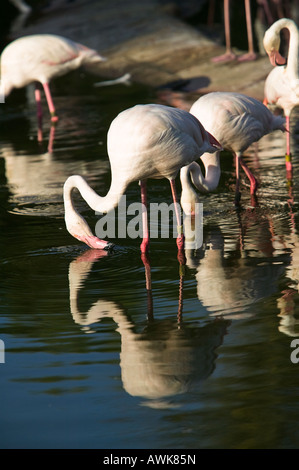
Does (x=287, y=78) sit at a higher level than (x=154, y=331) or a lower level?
lower

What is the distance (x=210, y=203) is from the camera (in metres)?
7.64

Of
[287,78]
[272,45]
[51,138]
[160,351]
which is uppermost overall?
[272,45]

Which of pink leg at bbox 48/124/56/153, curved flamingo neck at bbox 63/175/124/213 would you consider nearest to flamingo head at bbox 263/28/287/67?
curved flamingo neck at bbox 63/175/124/213

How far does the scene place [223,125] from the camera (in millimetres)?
7297

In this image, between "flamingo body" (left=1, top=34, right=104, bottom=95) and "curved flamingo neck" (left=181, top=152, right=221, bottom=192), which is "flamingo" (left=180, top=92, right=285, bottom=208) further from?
"flamingo body" (left=1, top=34, right=104, bottom=95)

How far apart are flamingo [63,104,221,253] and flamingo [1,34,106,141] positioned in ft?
19.2

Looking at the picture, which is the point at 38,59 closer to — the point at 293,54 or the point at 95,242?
the point at 293,54

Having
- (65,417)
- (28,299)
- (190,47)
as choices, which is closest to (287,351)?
(65,417)

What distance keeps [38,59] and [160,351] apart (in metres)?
8.32

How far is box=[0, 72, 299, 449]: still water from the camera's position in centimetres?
373

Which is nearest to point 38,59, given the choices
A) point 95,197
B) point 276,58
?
point 276,58

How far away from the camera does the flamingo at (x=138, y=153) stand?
5.91 meters

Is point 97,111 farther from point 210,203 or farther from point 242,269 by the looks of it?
point 242,269

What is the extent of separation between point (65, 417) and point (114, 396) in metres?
0.27
